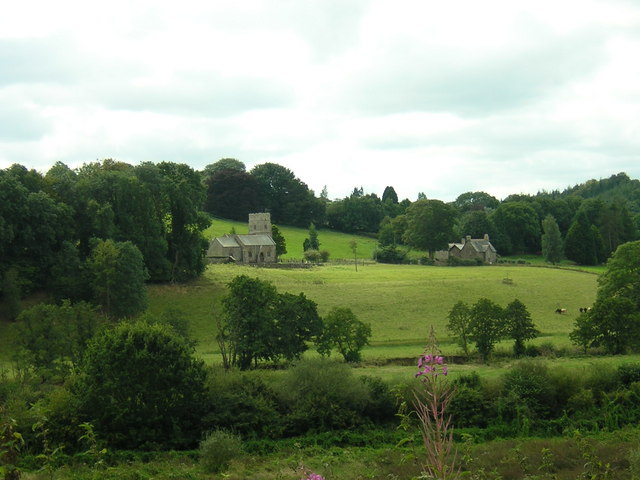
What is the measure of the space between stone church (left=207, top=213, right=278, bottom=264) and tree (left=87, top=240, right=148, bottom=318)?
31.9 metres

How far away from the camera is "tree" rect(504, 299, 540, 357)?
1662 inches

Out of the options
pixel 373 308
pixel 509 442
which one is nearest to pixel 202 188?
pixel 373 308

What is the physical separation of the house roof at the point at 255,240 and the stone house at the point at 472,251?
85.9ft

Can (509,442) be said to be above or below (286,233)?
below

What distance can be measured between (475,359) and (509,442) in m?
15.2

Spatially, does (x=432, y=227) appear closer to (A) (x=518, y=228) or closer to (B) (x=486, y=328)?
(A) (x=518, y=228)

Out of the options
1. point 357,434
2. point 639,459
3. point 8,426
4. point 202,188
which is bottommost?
point 357,434

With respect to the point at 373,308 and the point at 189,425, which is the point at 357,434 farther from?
the point at 373,308

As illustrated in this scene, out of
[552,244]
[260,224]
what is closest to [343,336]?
[260,224]

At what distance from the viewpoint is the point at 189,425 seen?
29125 millimetres

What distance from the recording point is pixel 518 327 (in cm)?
4222

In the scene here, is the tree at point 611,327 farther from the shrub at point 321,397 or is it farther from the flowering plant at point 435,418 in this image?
the flowering plant at point 435,418

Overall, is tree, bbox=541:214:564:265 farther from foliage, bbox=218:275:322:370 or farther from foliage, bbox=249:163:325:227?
foliage, bbox=218:275:322:370

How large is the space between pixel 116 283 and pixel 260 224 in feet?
152
